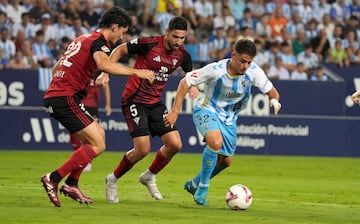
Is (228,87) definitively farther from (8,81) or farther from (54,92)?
(8,81)

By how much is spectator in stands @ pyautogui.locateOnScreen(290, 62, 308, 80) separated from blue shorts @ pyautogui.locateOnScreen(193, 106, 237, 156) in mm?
13497

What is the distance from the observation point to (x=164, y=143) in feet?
44.0

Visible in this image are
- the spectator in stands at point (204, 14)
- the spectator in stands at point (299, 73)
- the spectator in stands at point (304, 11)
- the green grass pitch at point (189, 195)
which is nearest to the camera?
the green grass pitch at point (189, 195)

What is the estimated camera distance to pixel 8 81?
2316 cm

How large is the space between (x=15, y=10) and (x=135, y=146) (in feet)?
43.6

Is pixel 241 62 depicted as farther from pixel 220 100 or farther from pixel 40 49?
pixel 40 49

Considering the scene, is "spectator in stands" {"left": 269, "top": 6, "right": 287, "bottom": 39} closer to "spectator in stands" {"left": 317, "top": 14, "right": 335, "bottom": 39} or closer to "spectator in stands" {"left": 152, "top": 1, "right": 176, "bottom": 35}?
"spectator in stands" {"left": 317, "top": 14, "right": 335, "bottom": 39}

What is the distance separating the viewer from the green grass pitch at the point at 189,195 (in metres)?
11.4

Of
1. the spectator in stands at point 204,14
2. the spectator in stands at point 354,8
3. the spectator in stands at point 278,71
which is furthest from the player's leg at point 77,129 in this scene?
the spectator in stands at point 354,8

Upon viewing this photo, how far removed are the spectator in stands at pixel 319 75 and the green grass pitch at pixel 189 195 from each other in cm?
330

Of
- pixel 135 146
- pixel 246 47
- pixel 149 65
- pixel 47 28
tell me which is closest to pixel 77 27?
pixel 47 28

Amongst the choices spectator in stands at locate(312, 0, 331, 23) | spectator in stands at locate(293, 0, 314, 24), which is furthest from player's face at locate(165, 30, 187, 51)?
spectator in stands at locate(312, 0, 331, 23)

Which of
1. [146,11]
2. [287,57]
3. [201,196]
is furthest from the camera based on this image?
[287,57]

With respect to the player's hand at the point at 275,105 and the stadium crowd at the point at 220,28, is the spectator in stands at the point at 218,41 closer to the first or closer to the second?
the stadium crowd at the point at 220,28
